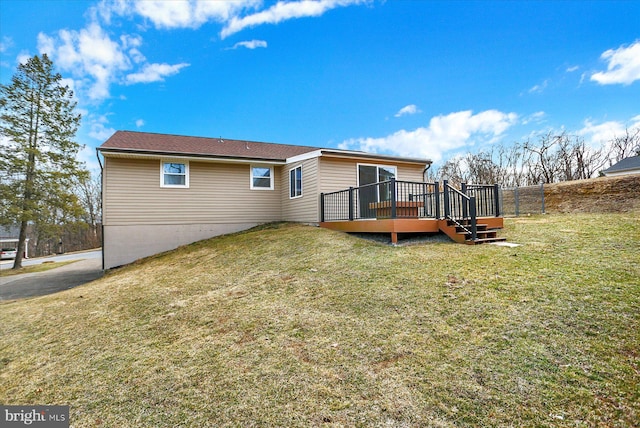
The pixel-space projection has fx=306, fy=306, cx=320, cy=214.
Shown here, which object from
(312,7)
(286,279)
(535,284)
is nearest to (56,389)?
(286,279)

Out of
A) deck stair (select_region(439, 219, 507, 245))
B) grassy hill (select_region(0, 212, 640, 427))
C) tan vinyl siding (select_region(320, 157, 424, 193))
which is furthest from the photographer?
tan vinyl siding (select_region(320, 157, 424, 193))

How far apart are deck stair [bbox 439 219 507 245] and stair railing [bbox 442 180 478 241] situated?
1.3 inches

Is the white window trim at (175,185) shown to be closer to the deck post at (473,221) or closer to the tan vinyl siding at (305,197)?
the tan vinyl siding at (305,197)

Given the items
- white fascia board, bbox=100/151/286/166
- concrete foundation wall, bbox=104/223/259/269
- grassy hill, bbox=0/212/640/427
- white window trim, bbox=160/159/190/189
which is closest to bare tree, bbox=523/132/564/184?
grassy hill, bbox=0/212/640/427

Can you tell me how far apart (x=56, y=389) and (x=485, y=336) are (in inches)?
182

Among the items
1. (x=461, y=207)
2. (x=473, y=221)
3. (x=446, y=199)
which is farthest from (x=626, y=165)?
(x=473, y=221)

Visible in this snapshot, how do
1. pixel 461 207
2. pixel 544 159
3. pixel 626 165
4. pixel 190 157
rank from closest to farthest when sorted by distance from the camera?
pixel 461 207 → pixel 190 157 → pixel 626 165 → pixel 544 159

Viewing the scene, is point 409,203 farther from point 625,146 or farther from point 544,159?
point 625,146

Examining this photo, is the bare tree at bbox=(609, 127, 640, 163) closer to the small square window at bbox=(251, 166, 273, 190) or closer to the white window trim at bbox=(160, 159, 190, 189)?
the small square window at bbox=(251, 166, 273, 190)

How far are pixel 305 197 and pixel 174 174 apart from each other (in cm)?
505

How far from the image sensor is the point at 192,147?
13.0 meters

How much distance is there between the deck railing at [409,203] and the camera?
7.89 meters

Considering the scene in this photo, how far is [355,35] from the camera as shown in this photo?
13430mm

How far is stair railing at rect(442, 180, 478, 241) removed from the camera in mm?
7305
